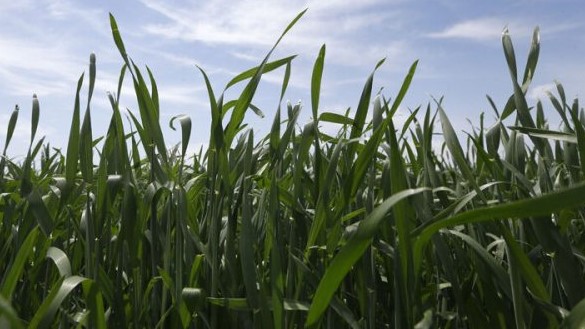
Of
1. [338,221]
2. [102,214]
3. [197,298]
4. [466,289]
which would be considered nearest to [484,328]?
[466,289]

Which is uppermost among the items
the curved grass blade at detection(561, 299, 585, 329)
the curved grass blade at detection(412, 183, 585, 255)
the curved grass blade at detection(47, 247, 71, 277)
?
the curved grass blade at detection(412, 183, 585, 255)

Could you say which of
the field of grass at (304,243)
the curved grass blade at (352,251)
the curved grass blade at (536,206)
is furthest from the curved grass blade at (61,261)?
the curved grass blade at (536,206)

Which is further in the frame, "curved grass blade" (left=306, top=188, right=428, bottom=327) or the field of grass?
the field of grass

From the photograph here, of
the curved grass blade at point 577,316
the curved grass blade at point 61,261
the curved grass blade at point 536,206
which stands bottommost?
the curved grass blade at point 61,261

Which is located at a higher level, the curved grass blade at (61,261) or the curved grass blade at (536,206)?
the curved grass blade at (536,206)

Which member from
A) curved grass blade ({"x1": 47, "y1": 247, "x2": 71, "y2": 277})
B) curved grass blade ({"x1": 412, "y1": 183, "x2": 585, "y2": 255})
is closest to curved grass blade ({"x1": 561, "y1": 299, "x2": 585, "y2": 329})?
curved grass blade ({"x1": 412, "y1": 183, "x2": 585, "y2": 255})

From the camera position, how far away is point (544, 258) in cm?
97

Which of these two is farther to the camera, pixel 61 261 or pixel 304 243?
pixel 304 243

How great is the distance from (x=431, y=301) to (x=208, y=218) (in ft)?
1.20

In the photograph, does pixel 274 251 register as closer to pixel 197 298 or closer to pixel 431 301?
pixel 197 298

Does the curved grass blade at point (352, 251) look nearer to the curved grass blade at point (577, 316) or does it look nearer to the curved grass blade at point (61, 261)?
the curved grass blade at point (577, 316)

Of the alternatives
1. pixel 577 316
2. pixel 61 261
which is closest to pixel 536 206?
pixel 577 316

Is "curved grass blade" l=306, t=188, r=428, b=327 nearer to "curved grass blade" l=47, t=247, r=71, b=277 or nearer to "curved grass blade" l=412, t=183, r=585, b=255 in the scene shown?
"curved grass blade" l=412, t=183, r=585, b=255

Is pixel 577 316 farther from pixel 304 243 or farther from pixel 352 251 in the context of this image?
pixel 304 243
